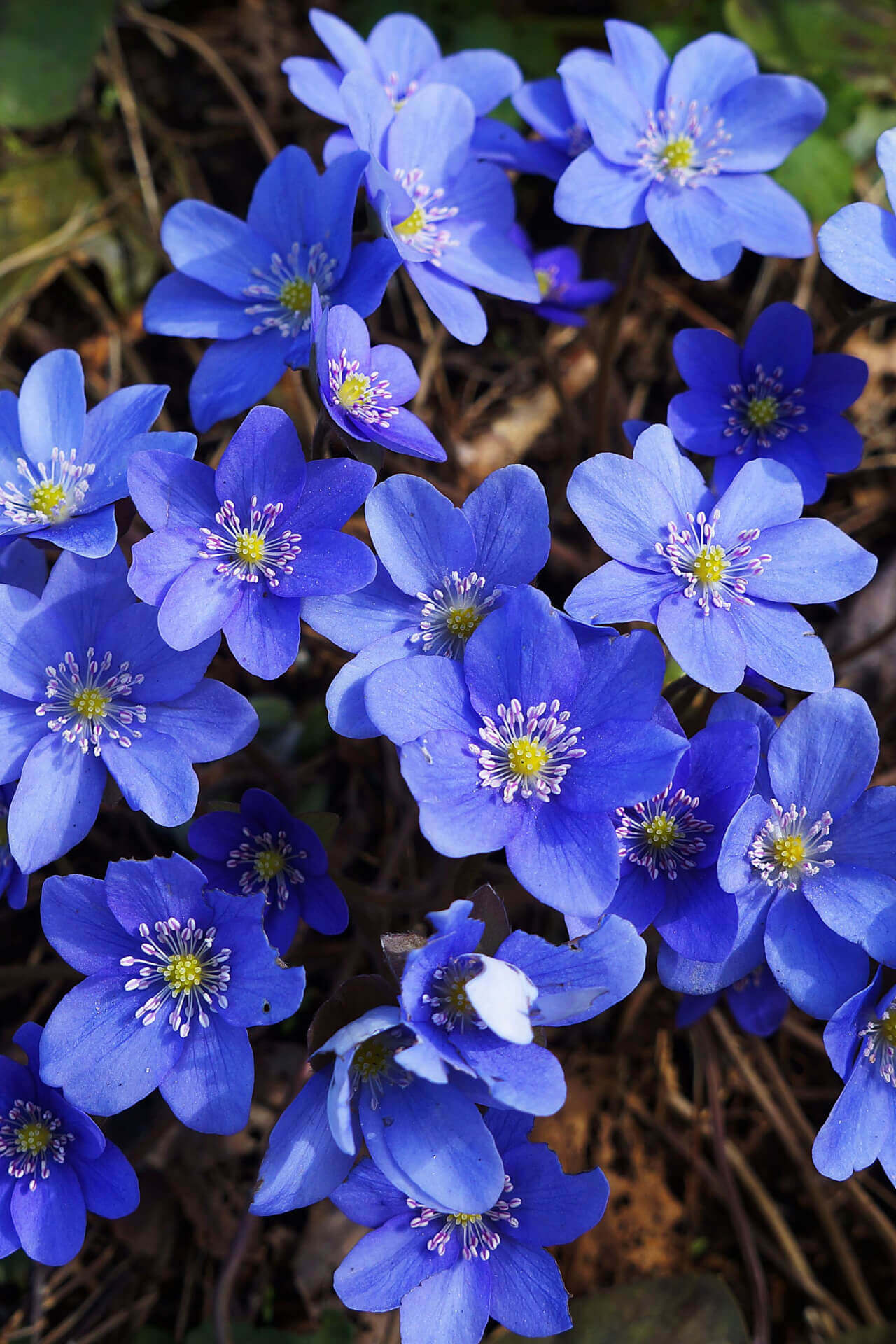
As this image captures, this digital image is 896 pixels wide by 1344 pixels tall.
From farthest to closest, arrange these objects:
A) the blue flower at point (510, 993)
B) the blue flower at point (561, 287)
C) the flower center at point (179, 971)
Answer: the blue flower at point (561, 287), the flower center at point (179, 971), the blue flower at point (510, 993)

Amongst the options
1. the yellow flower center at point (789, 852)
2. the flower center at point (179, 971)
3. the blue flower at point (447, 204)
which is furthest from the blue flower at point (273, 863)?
the blue flower at point (447, 204)

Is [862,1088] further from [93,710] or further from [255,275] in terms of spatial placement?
[255,275]

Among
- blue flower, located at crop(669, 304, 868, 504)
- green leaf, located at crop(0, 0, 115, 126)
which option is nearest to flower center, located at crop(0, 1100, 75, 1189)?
blue flower, located at crop(669, 304, 868, 504)

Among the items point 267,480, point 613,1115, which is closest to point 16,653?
point 267,480

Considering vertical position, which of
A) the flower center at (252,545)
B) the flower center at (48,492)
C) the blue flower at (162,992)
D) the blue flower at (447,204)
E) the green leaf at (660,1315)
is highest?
the blue flower at (447,204)

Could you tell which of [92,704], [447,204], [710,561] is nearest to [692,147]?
[447,204]

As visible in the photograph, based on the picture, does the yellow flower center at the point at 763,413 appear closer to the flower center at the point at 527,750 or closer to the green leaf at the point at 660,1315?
the flower center at the point at 527,750
